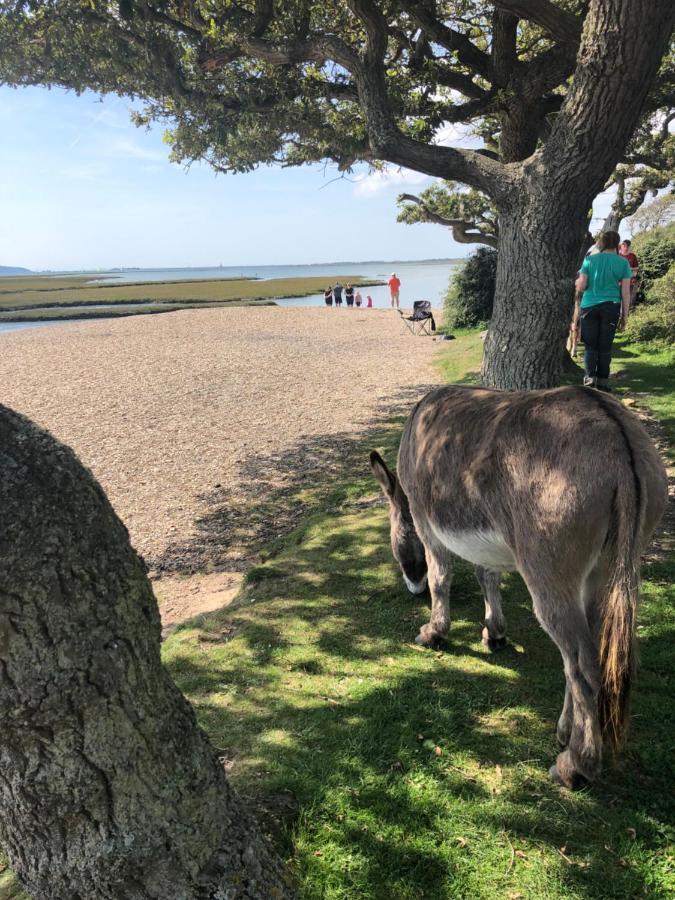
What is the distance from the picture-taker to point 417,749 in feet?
10.3

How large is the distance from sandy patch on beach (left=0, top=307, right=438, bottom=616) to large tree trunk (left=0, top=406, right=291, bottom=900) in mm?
4838

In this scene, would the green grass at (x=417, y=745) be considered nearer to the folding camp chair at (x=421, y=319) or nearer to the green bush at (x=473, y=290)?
the green bush at (x=473, y=290)

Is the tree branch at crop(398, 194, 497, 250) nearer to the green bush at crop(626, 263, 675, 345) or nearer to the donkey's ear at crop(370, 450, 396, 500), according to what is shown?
the green bush at crop(626, 263, 675, 345)

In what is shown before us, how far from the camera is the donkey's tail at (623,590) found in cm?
250

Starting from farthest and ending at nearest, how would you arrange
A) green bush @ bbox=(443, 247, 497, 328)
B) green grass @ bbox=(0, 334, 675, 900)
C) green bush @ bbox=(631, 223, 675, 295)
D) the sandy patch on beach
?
green bush @ bbox=(443, 247, 497, 328)
green bush @ bbox=(631, 223, 675, 295)
the sandy patch on beach
green grass @ bbox=(0, 334, 675, 900)

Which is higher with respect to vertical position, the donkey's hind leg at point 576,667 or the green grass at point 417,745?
the donkey's hind leg at point 576,667

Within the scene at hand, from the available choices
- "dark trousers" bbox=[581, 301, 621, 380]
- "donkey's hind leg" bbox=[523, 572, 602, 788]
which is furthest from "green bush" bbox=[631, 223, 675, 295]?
"donkey's hind leg" bbox=[523, 572, 602, 788]

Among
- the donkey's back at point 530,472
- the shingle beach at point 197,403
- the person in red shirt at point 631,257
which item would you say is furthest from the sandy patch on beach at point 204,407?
the person in red shirt at point 631,257

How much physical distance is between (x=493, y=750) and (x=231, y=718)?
5.29ft

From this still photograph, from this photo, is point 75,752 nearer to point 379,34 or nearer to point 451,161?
point 451,161

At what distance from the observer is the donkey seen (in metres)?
2.53

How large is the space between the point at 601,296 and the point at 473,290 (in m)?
18.0

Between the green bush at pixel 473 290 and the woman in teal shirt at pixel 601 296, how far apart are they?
52.9 ft

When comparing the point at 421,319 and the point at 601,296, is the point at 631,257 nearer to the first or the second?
the point at 601,296
